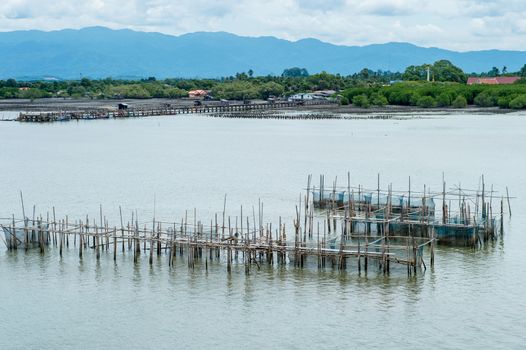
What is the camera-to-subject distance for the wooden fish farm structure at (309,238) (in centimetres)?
2341

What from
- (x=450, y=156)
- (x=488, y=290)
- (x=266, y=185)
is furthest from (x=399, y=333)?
(x=450, y=156)

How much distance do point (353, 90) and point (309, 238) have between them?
80.5 meters

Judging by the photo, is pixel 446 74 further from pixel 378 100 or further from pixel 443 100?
pixel 443 100

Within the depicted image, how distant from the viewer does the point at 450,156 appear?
171ft

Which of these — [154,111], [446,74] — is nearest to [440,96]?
[154,111]

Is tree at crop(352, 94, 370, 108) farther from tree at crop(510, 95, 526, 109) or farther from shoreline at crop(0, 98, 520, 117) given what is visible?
tree at crop(510, 95, 526, 109)

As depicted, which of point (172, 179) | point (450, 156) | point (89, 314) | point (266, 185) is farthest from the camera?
point (450, 156)

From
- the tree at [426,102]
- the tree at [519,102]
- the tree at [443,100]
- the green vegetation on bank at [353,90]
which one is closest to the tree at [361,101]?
the green vegetation on bank at [353,90]

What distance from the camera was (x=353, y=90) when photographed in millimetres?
105000

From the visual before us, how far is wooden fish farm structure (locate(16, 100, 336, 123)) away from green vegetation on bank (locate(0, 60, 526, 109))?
779cm

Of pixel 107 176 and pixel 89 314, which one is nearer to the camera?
pixel 89 314

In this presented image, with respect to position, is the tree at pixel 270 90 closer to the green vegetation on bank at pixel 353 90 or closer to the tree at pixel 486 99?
the green vegetation on bank at pixel 353 90

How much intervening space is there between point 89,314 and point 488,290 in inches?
398

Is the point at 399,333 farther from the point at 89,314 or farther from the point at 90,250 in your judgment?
the point at 90,250
